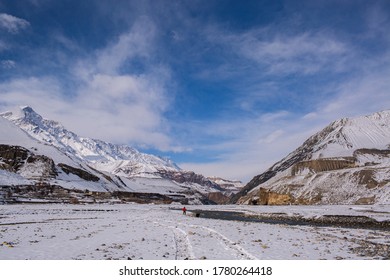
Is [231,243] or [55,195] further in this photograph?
[55,195]

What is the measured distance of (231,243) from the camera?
23.5m

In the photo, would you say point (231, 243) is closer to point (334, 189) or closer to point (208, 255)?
point (208, 255)

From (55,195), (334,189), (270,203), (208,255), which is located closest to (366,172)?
(334,189)

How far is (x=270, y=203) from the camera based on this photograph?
161 meters

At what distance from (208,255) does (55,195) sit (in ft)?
571

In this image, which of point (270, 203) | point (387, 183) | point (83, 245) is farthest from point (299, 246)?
point (387, 183)
